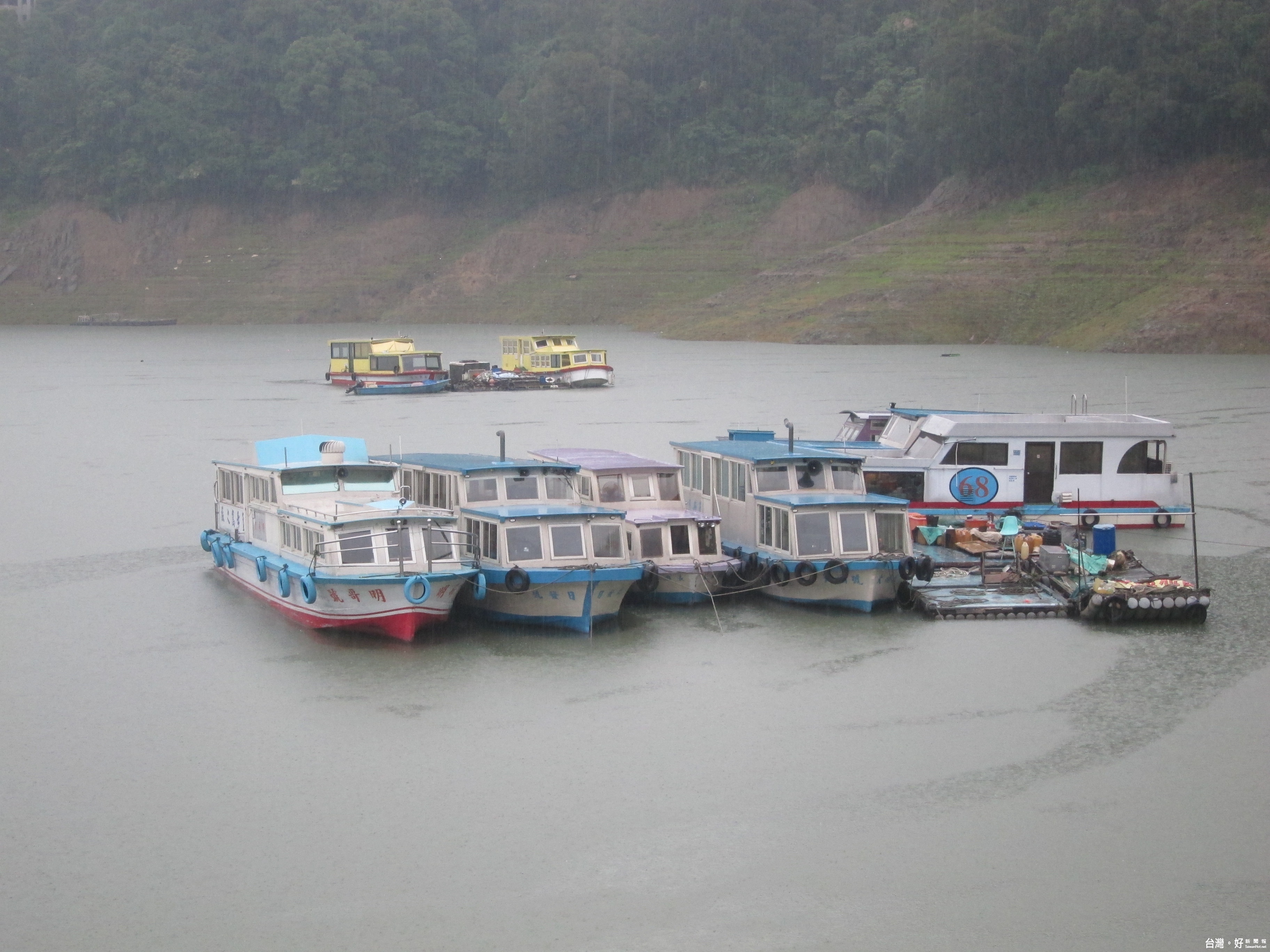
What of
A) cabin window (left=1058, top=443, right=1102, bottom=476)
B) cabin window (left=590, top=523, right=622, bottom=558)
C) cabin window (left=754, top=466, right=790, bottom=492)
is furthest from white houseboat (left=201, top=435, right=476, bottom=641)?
cabin window (left=1058, top=443, right=1102, bottom=476)

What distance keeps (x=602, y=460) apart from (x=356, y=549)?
7255mm

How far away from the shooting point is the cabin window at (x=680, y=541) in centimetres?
3316

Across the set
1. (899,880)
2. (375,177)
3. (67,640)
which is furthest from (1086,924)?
(375,177)

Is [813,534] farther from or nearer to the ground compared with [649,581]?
farther from the ground

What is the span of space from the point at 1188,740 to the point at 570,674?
9.95 meters

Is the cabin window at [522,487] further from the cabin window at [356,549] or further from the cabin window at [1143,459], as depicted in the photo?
the cabin window at [1143,459]

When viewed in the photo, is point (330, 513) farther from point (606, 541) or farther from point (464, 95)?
point (464, 95)

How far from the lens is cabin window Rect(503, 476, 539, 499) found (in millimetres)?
33094

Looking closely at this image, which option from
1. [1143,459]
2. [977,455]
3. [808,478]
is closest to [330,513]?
[808,478]

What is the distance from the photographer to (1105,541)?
36.2 meters

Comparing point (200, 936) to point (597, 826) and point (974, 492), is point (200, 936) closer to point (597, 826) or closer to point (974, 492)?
point (597, 826)

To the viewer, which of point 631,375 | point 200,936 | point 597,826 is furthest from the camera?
point 631,375

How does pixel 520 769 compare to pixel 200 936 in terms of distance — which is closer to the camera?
pixel 200 936

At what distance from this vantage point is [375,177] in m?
172
